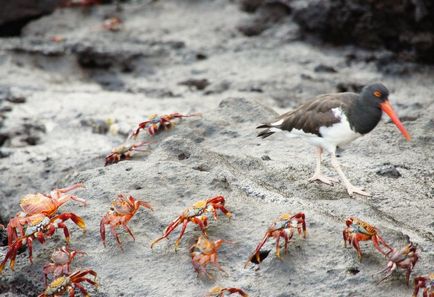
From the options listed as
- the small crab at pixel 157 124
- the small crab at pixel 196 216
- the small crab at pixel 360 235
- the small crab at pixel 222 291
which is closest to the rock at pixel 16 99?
the small crab at pixel 157 124

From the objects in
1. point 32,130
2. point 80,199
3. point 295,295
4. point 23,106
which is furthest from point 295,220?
point 23,106

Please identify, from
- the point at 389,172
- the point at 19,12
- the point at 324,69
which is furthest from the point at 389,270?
the point at 19,12

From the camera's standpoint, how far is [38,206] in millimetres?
6234

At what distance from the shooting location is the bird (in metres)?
6.52

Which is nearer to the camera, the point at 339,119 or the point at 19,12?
the point at 339,119

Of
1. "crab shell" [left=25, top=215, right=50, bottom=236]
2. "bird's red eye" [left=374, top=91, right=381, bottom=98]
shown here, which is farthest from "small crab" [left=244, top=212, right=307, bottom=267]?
"crab shell" [left=25, top=215, right=50, bottom=236]

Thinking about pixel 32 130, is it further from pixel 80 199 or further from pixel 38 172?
pixel 80 199

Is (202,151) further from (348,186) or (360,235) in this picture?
(360,235)

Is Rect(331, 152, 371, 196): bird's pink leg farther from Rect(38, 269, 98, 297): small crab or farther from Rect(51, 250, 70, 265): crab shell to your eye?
Rect(51, 250, 70, 265): crab shell

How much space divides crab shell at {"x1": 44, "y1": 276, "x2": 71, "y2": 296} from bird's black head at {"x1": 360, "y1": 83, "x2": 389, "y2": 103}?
125 inches

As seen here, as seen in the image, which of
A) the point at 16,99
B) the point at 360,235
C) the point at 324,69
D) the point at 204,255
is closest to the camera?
the point at 360,235

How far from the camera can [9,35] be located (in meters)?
13.9

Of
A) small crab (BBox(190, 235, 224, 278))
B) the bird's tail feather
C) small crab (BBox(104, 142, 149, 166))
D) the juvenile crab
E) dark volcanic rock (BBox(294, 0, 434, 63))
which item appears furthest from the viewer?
dark volcanic rock (BBox(294, 0, 434, 63))

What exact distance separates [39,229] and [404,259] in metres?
2.99
